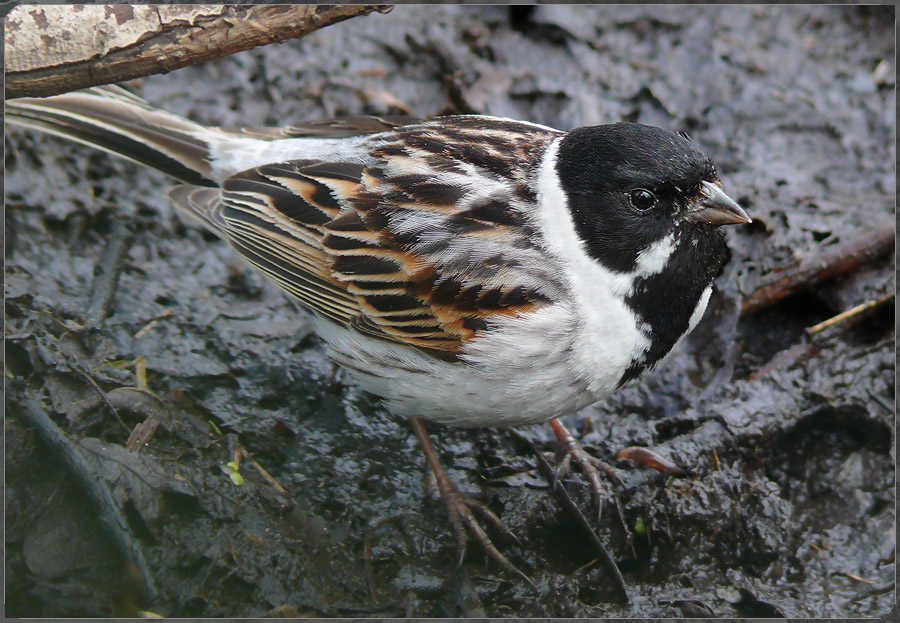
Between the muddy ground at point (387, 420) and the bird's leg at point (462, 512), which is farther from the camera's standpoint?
the bird's leg at point (462, 512)

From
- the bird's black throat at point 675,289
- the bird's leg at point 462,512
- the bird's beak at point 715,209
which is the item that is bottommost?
the bird's leg at point 462,512

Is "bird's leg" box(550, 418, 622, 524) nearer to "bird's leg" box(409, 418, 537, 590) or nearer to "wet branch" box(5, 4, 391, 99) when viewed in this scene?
"bird's leg" box(409, 418, 537, 590)

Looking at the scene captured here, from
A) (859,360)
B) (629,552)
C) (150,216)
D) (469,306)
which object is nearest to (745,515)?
(629,552)

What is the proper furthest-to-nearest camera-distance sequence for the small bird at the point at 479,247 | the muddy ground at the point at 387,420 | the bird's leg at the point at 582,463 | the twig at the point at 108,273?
the twig at the point at 108,273 < the bird's leg at the point at 582,463 < the muddy ground at the point at 387,420 < the small bird at the point at 479,247

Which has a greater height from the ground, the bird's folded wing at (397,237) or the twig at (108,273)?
the bird's folded wing at (397,237)

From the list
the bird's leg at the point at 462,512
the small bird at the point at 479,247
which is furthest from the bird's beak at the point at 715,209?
the bird's leg at the point at 462,512

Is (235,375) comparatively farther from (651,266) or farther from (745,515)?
(745,515)

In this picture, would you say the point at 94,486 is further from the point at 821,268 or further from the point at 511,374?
the point at 821,268

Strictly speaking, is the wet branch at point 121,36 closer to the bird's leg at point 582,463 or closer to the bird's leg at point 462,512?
the bird's leg at point 462,512
